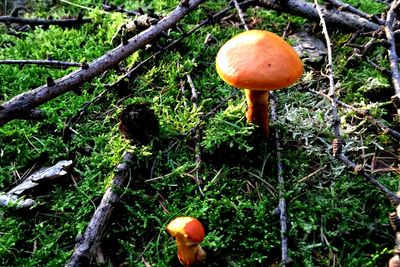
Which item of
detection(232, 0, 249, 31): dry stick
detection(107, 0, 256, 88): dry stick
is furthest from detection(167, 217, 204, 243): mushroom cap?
detection(232, 0, 249, 31): dry stick

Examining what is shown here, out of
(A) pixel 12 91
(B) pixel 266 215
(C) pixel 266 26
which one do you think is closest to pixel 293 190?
(B) pixel 266 215

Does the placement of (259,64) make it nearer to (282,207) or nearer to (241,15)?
(282,207)

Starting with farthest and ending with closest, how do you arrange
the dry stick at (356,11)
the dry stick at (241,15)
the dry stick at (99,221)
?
the dry stick at (241,15) → the dry stick at (356,11) → the dry stick at (99,221)

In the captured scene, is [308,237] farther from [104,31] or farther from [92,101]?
[104,31]

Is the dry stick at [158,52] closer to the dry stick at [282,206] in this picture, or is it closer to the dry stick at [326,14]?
the dry stick at [326,14]

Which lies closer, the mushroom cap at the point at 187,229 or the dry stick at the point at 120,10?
the mushroom cap at the point at 187,229

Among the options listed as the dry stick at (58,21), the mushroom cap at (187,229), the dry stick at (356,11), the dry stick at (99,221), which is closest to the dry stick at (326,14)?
the dry stick at (356,11)

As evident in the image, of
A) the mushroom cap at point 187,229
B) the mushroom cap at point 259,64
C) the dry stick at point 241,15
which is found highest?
the mushroom cap at point 259,64
